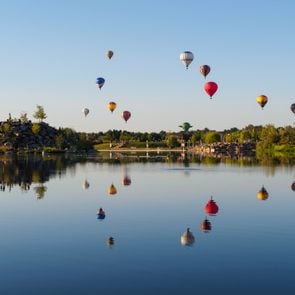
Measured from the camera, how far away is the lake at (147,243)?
13.4 meters

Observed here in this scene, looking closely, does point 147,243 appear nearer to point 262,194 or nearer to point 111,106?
point 262,194

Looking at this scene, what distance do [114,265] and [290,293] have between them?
5.28 metres

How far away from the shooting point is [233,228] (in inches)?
849

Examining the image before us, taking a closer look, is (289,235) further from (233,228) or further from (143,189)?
(143,189)

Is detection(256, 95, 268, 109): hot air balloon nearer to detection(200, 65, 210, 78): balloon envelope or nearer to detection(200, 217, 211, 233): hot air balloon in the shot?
detection(200, 65, 210, 78): balloon envelope

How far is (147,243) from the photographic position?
1844 cm

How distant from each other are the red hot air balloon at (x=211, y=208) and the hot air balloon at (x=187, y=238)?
17.8 feet

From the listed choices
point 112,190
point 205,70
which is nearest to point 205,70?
point 205,70

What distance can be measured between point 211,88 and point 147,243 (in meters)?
56.4

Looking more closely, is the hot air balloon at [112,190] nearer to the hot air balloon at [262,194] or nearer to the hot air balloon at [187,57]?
the hot air balloon at [262,194]

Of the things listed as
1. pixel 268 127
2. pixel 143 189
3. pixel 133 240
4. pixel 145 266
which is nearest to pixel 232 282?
pixel 145 266

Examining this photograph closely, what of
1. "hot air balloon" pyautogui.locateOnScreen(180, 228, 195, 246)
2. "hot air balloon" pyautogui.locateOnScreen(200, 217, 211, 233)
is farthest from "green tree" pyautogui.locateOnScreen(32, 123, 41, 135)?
"hot air balloon" pyautogui.locateOnScreen(180, 228, 195, 246)

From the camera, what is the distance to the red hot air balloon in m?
26.2

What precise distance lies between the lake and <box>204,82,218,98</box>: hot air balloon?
128 feet
